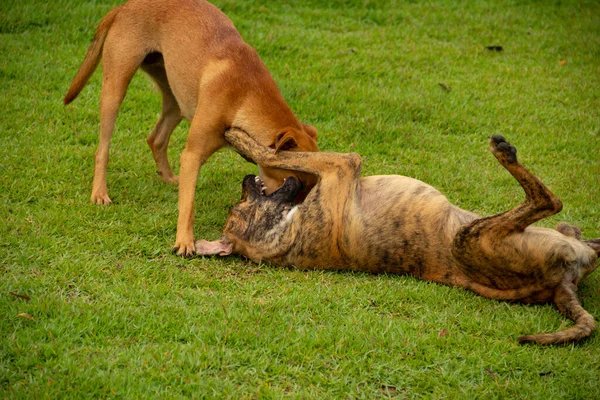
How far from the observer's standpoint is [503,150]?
4.98 m

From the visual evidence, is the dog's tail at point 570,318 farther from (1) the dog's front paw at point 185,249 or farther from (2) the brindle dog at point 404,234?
(1) the dog's front paw at point 185,249

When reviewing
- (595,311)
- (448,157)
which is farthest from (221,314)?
(448,157)

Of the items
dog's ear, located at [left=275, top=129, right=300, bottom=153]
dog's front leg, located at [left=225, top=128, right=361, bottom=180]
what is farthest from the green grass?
dog's ear, located at [left=275, top=129, right=300, bottom=153]

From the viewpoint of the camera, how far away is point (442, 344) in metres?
4.51

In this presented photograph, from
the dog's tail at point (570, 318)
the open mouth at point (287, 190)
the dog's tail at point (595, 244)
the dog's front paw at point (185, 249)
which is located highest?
the open mouth at point (287, 190)

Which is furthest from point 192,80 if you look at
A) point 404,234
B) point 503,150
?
point 503,150

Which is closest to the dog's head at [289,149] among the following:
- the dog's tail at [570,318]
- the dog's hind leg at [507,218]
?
the dog's hind leg at [507,218]

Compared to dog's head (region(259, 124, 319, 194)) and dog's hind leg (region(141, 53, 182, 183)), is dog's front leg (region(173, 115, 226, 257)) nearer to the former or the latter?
dog's head (region(259, 124, 319, 194))

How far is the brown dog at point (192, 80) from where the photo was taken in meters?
5.54

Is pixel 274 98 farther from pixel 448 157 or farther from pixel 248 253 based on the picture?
pixel 448 157

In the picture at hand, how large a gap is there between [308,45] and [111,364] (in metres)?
6.65

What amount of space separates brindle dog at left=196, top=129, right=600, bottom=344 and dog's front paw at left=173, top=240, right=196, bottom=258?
5cm

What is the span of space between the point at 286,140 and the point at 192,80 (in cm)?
106

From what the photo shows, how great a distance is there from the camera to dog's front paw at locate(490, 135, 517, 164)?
16.3ft
